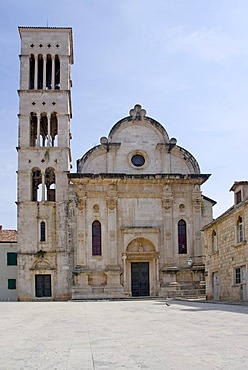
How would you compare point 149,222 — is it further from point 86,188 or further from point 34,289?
point 34,289

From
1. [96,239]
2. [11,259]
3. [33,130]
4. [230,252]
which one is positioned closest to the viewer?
[230,252]

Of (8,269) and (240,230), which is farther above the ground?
(240,230)

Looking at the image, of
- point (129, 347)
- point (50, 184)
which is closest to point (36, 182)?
point (50, 184)

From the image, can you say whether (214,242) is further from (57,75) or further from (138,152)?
(57,75)

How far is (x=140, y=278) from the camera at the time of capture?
146ft

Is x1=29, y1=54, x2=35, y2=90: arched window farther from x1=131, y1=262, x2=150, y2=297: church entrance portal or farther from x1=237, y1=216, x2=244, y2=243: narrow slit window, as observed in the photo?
x1=237, y1=216, x2=244, y2=243: narrow slit window

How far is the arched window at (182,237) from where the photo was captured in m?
44.8

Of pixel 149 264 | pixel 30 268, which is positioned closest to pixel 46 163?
pixel 30 268

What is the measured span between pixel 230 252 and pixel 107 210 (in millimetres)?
14038

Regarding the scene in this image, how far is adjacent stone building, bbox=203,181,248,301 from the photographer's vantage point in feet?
100.0

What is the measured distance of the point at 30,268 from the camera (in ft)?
144

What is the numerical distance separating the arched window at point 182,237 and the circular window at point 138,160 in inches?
231

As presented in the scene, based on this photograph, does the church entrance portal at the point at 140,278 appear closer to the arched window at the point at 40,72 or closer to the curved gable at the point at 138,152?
the curved gable at the point at 138,152

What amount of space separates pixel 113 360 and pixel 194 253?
36.5m
